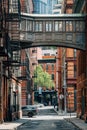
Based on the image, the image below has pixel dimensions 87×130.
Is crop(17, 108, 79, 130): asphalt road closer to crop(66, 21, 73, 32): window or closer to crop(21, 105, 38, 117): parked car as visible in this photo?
crop(66, 21, 73, 32): window

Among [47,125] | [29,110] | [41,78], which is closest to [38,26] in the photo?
[47,125]

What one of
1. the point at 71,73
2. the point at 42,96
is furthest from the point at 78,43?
the point at 42,96

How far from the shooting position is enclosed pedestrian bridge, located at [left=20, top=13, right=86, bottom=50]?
172 ft

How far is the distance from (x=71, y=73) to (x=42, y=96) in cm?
9467

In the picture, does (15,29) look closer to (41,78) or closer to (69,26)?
(69,26)

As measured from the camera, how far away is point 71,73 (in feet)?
275

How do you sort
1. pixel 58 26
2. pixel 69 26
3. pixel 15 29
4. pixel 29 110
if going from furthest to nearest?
pixel 29 110 < pixel 69 26 < pixel 58 26 < pixel 15 29

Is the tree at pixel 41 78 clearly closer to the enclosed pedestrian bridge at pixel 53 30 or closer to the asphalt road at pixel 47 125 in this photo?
the asphalt road at pixel 47 125

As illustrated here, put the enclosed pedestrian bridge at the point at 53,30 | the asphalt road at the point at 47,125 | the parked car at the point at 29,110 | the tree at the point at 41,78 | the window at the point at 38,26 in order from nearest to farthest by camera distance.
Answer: the asphalt road at the point at 47,125 → the enclosed pedestrian bridge at the point at 53,30 → the window at the point at 38,26 → the parked car at the point at 29,110 → the tree at the point at 41,78

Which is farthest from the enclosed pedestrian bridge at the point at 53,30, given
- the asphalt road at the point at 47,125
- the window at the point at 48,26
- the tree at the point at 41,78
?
the tree at the point at 41,78

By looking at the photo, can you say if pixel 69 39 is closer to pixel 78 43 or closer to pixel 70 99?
pixel 78 43

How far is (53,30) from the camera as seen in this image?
53.2 m

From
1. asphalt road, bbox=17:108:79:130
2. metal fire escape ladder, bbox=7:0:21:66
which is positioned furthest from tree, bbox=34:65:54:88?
metal fire escape ladder, bbox=7:0:21:66

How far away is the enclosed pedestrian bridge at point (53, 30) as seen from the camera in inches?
2063
